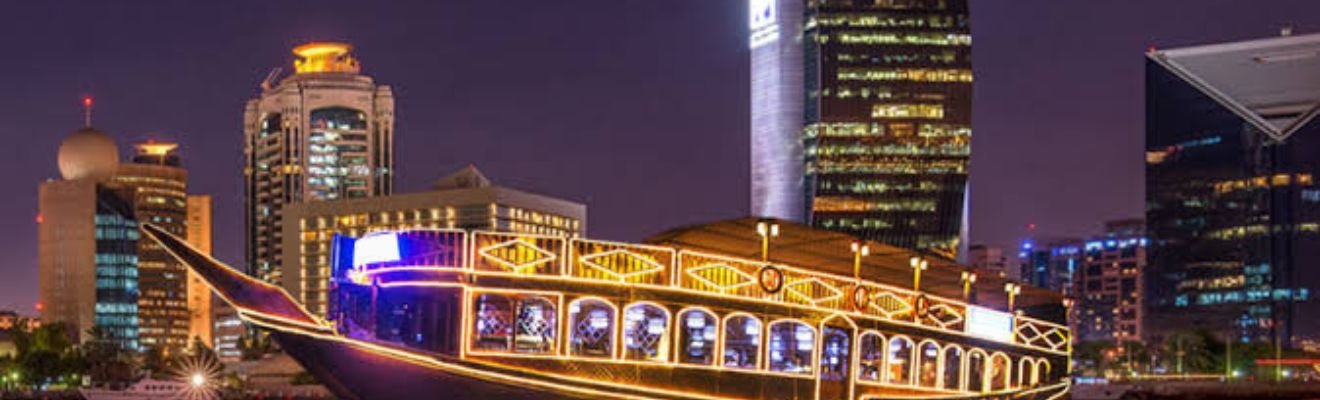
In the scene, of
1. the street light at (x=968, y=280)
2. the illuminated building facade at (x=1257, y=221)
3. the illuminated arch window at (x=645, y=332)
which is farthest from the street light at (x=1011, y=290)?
the illuminated building facade at (x=1257, y=221)

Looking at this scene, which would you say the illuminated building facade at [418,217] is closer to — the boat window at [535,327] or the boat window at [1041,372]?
the boat window at [1041,372]

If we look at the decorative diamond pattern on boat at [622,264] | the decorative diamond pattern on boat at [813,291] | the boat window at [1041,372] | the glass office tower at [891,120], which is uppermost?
the glass office tower at [891,120]

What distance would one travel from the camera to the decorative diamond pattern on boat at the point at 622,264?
115ft

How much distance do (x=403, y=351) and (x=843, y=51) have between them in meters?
138

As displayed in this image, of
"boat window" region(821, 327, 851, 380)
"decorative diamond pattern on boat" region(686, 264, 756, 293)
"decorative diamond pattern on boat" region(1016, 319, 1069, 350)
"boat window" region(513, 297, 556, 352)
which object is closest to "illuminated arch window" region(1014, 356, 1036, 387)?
"decorative diamond pattern on boat" region(1016, 319, 1069, 350)

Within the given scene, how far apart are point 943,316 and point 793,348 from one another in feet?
19.2

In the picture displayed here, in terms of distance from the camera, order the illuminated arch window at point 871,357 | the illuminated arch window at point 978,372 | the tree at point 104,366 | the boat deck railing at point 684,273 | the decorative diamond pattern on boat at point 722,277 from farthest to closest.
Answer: the tree at point 104,366 → the illuminated arch window at point 978,372 → the illuminated arch window at point 871,357 → the decorative diamond pattern on boat at point 722,277 → the boat deck railing at point 684,273

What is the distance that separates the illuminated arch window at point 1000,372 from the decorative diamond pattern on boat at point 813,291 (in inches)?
377

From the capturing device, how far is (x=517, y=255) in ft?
112

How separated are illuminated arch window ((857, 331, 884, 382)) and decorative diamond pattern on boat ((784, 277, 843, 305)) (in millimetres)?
1744

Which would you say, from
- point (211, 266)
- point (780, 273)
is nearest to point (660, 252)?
point (780, 273)

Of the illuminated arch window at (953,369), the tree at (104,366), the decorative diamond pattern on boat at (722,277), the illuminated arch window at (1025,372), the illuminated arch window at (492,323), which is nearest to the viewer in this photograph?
the illuminated arch window at (492,323)

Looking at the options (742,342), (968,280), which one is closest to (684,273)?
(742,342)

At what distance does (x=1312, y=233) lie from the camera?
619 ft
